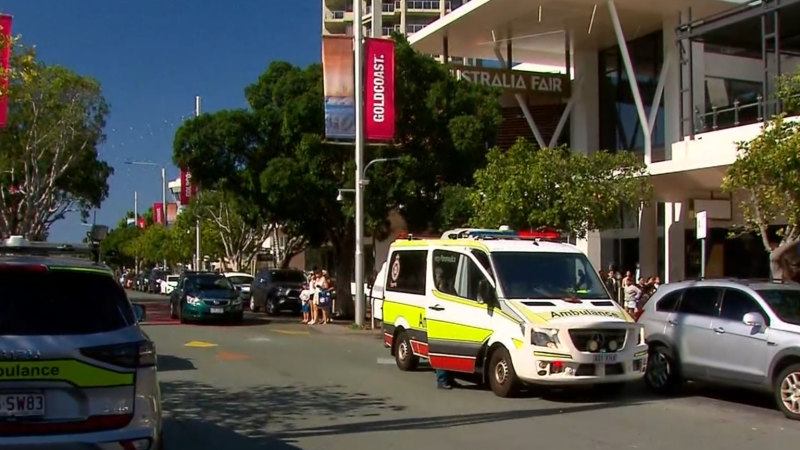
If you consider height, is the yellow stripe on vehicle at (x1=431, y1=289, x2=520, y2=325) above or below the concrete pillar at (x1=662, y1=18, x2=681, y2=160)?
below

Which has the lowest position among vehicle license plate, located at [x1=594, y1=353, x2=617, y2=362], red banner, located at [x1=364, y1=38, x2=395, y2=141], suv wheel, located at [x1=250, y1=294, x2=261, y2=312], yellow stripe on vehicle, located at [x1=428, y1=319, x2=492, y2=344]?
suv wheel, located at [x1=250, y1=294, x2=261, y2=312]

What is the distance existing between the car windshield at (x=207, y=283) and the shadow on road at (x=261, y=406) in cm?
1445

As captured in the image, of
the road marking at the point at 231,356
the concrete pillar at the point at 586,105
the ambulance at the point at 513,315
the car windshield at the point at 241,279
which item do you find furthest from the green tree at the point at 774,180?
the car windshield at the point at 241,279

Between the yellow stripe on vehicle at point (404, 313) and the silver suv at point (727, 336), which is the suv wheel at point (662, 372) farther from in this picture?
the yellow stripe on vehicle at point (404, 313)

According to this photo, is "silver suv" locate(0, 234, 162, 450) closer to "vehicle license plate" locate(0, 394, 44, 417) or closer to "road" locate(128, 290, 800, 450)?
"vehicle license plate" locate(0, 394, 44, 417)

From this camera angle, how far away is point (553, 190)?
19062mm

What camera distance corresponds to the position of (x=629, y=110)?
103ft

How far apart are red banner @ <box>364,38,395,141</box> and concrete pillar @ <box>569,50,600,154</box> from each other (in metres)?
10.3

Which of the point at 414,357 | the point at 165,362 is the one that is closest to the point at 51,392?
the point at 414,357

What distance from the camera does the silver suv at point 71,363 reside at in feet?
17.8

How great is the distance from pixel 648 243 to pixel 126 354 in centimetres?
2626

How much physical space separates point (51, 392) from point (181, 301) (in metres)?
22.7

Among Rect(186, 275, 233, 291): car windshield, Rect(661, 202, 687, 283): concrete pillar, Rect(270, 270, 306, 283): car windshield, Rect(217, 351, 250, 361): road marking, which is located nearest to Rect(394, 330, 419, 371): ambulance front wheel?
Rect(217, 351, 250, 361): road marking

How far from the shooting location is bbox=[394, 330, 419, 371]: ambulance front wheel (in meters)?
14.8
